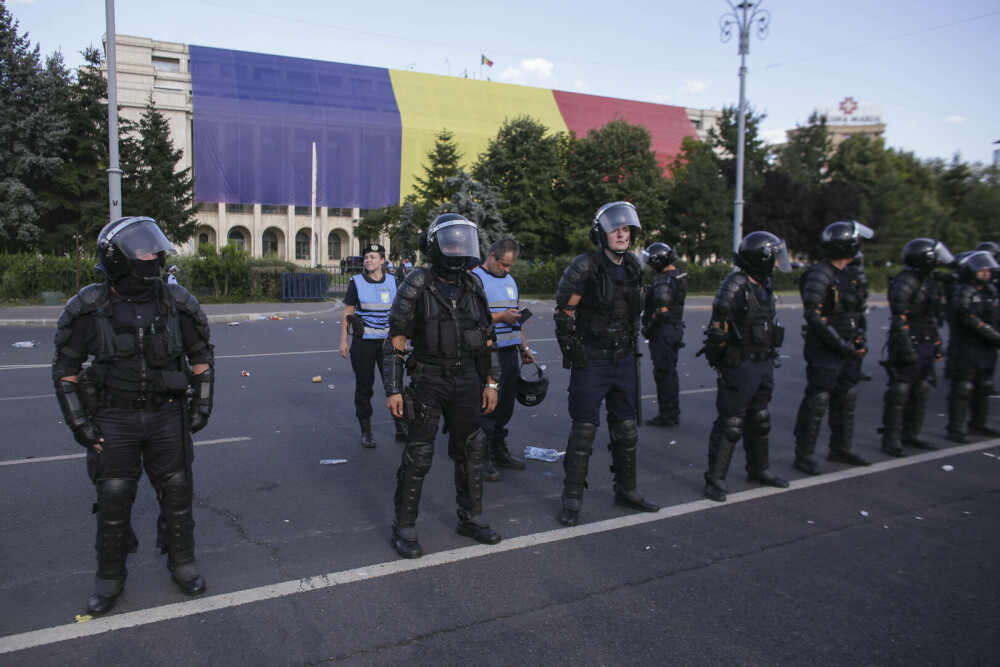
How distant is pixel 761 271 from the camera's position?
5.39 metres

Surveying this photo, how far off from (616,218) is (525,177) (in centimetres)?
3809

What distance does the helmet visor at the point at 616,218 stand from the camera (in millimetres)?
4770

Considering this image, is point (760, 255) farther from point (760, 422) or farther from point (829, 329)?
point (760, 422)

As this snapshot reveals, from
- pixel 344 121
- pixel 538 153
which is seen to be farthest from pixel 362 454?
pixel 344 121

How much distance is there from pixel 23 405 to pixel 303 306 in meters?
15.6

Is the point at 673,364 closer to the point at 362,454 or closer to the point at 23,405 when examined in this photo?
the point at 362,454

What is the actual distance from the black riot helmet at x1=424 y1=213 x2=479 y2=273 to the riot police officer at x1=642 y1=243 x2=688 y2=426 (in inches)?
156

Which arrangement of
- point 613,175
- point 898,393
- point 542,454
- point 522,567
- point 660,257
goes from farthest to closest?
point 613,175 < point 660,257 < point 898,393 < point 542,454 < point 522,567

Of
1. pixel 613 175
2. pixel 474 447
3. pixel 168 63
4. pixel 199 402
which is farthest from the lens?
pixel 168 63

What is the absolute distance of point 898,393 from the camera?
21.4 feet

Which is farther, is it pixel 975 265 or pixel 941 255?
pixel 941 255

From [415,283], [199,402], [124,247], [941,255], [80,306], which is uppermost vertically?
[941,255]

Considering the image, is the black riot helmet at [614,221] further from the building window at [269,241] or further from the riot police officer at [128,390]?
the building window at [269,241]

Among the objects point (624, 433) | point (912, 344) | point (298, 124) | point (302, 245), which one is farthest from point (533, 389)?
point (302, 245)
